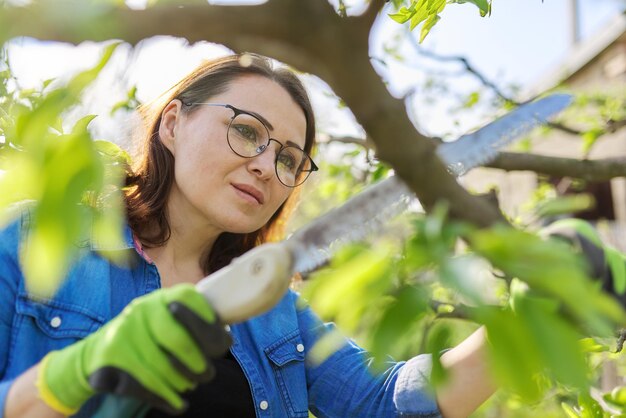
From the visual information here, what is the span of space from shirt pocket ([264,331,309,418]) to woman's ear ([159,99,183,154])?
2.19ft

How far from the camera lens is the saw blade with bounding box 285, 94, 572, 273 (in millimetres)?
921

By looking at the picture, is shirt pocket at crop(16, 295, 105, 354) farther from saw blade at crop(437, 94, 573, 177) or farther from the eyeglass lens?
saw blade at crop(437, 94, 573, 177)

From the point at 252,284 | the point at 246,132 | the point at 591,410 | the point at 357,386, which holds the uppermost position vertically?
the point at 252,284

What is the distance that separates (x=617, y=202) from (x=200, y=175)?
8475 millimetres

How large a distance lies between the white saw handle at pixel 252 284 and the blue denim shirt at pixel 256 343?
56cm

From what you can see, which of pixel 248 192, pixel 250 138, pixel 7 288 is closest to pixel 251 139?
pixel 250 138

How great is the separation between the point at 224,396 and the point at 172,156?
0.74m

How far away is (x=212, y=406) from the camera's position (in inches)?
64.5

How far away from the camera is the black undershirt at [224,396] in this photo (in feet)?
5.32

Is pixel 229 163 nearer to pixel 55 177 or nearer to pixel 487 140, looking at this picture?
pixel 487 140

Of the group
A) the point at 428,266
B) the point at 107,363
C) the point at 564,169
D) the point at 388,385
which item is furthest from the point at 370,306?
the point at 564,169

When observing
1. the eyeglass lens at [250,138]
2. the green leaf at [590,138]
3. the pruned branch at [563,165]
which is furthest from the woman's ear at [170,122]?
the green leaf at [590,138]

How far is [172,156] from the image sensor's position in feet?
6.44

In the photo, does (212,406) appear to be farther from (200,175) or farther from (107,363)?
(107,363)
